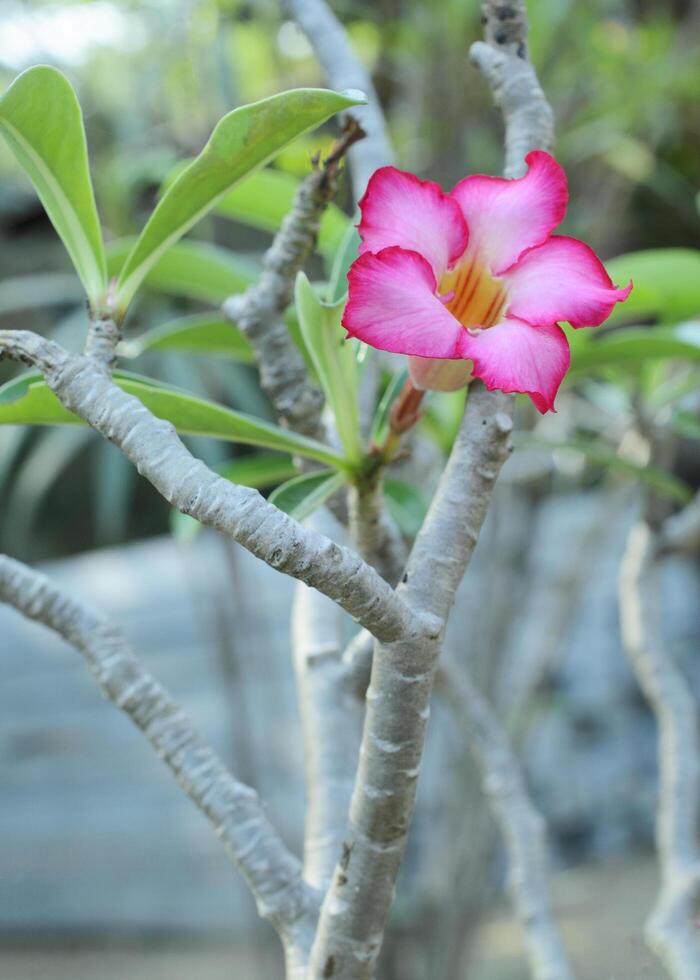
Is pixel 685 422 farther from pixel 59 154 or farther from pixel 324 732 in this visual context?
pixel 59 154

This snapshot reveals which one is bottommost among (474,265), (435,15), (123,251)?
(474,265)

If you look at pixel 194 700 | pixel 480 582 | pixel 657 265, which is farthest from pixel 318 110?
pixel 194 700

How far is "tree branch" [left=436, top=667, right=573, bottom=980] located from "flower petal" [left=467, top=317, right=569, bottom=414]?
35cm

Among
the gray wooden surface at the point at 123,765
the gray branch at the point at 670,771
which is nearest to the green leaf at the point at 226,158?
the gray branch at the point at 670,771

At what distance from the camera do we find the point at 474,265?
36 cm

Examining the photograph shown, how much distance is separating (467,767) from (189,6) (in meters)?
1.33

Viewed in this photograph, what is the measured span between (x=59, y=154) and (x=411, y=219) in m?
0.15

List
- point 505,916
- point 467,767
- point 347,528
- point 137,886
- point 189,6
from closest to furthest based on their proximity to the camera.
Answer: point 347,528 < point 467,767 < point 189,6 < point 505,916 < point 137,886

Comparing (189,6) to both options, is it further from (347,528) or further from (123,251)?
(347,528)

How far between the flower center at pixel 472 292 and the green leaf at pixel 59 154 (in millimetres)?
133

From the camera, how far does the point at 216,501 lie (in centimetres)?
29

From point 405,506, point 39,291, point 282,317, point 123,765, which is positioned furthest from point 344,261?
point 123,765

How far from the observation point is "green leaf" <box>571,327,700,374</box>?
63 centimetres

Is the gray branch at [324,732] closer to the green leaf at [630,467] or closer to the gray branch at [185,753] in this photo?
the gray branch at [185,753]
